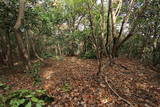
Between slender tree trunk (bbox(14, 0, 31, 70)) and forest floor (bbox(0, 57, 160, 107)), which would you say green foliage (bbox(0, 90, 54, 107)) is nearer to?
forest floor (bbox(0, 57, 160, 107))

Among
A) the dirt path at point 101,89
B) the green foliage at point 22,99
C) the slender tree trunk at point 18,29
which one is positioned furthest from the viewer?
the slender tree trunk at point 18,29

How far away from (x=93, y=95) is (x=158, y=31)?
5956mm

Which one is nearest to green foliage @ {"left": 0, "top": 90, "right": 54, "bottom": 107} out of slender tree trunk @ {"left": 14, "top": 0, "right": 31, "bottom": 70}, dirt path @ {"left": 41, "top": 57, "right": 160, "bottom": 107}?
dirt path @ {"left": 41, "top": 57, "right": 160, "bottom": 107}

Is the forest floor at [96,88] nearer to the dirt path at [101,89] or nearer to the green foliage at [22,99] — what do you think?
the dirt path at [101,89]

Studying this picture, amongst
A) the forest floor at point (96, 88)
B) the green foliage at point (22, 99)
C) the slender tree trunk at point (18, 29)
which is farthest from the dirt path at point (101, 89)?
the slender tree trunk at point (18, 29)

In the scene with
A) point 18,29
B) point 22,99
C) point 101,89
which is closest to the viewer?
point 22,99

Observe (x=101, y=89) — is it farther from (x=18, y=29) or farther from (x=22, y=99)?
(x=18, y=29)

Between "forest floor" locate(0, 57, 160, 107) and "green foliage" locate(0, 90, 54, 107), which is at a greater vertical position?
"green foliage" locate(0, 90, 54, 107)

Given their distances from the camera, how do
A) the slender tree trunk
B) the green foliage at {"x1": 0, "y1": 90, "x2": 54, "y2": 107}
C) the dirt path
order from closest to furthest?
the green foliage at {"x1": 0, "y1": 90, "x2": 54, "y2": 107}
the dirt path
the slender tree trunk

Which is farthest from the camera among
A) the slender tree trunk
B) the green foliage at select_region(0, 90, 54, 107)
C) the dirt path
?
the slender tree trunk

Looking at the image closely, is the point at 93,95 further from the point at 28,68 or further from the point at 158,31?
the point at 158,31

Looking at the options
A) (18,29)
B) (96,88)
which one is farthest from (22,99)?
(18,29)

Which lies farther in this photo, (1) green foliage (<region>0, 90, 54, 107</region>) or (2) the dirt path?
(2) the dirt path

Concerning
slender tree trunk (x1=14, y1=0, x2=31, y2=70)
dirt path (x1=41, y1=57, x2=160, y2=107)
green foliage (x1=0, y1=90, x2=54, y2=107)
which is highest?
slender tree trunk (x1=14, y1=0, x2=31, y2=70)
